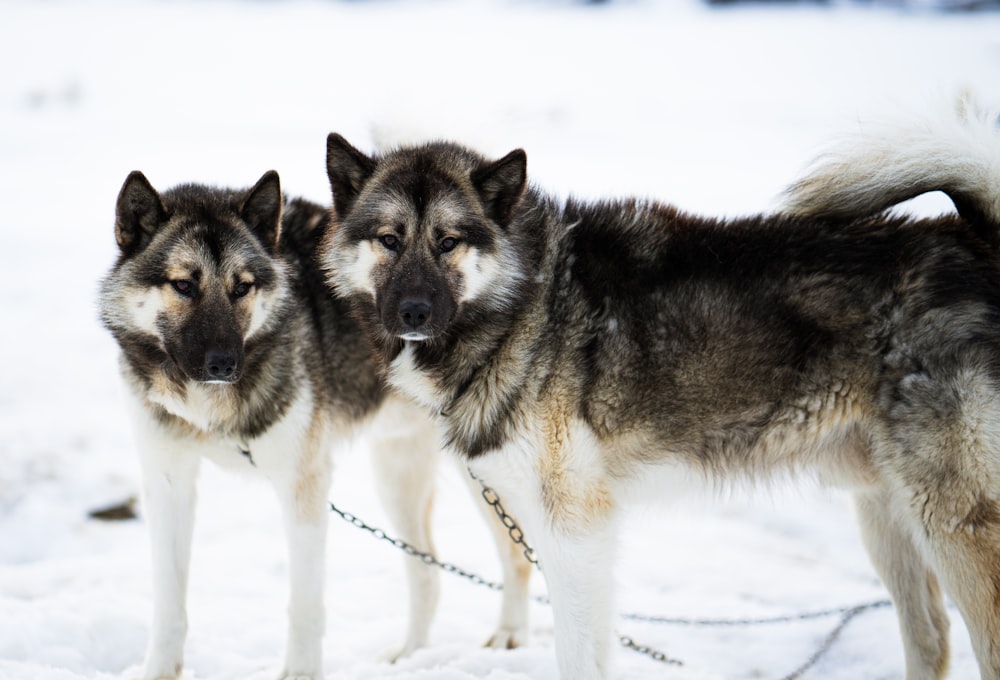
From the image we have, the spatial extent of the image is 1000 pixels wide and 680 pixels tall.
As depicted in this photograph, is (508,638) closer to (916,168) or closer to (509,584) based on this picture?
(509,584)

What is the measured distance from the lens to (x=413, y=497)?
4582 millimetres

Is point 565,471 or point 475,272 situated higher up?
point 475,272

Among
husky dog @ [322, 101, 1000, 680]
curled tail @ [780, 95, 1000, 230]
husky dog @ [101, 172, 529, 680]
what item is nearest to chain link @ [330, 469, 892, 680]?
husky dog @ [101, 172, 529, 680]

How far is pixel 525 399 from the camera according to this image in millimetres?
3252

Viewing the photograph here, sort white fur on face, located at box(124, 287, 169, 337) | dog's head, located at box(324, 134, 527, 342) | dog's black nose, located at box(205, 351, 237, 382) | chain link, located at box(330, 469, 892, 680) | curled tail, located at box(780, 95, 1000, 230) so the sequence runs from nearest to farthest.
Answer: curled tail, located at box(780, 95, 1000, 230) → dog's head, located at box(324, 134, 527, 342) → dog's black nose, located at box(205, 351, 237, 382) → white fur on face, located at box(124, 287, 169, 337) → chain link, located at box(330, 469, 892, 680)

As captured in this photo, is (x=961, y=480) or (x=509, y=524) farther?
(x=509, y=524)

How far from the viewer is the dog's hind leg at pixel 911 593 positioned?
3.62 m

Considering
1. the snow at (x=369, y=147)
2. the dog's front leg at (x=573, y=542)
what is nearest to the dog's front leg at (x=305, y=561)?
the snow at (x=369, y=147)

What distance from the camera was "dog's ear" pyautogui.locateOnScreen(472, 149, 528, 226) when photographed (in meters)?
3.31

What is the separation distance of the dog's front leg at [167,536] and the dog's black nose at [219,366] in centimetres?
54

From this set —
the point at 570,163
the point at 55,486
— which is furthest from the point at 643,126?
the point at 55,486

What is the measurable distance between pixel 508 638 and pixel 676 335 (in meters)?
1.90

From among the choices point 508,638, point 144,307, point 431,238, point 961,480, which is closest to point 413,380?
point 431,238

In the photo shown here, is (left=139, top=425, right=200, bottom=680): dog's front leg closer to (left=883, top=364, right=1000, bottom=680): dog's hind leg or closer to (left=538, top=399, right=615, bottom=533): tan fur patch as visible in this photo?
(left=538, top=399, right=615, bottom=533): tan fur patch
